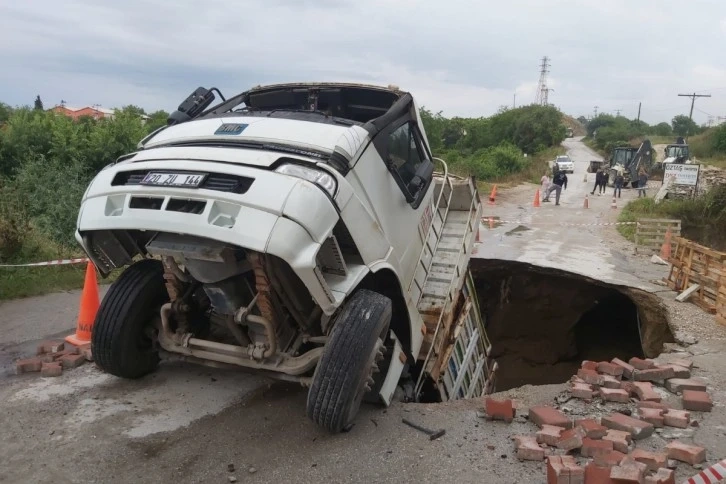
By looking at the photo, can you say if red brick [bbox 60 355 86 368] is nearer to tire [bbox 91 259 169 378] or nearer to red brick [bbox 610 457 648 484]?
tire [bbox 91 259 169 378]

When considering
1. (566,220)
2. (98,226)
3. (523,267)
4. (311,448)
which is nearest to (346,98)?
(98,226)

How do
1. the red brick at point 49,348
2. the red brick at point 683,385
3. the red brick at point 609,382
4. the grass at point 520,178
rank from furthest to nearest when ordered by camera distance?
1. the grass at point 520,178
2. the red brick at point 49,348
3. the red brick at point 683,385
4. the red brick at point 609,382

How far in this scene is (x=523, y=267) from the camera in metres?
10.6

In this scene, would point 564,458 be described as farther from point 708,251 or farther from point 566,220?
point 566,220

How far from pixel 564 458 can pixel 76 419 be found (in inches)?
133

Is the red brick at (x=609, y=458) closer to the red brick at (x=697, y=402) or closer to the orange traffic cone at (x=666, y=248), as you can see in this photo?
the red brick at (x=697, y=402)

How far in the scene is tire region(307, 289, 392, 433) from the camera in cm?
356

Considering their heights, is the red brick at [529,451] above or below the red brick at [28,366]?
above

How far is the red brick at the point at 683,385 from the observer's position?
4.82 metres

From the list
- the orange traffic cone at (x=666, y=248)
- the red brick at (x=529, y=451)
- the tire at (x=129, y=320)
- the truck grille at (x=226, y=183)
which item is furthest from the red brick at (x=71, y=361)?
the orange traffic cone at (x=666, y=248)

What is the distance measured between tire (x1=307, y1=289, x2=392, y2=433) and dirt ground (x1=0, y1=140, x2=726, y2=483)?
323 millimetres

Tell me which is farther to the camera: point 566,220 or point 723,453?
point 566,220

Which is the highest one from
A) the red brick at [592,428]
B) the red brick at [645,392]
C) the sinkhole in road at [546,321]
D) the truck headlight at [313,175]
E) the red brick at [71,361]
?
the truck headlight at [313,175]

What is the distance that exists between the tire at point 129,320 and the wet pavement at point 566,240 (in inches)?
282
